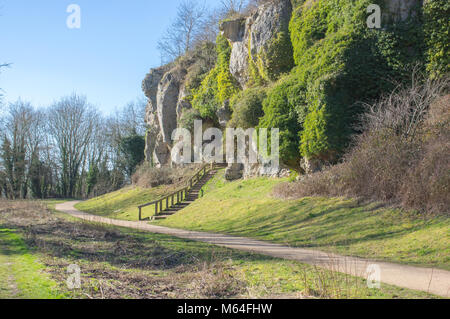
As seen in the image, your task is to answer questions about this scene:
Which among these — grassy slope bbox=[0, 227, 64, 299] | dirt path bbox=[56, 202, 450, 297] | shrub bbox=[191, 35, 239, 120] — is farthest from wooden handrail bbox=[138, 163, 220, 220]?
grassy slope bbox=[0, 227, 64, 299]

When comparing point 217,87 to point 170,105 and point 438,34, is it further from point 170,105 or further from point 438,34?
point 438,34

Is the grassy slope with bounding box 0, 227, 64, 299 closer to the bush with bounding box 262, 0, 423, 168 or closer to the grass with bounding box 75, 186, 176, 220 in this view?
the bush with bounding box 262, 0, 423, 168

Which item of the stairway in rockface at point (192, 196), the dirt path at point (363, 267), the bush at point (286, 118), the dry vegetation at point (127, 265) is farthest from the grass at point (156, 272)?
the stairway in rockface at point (192, 196)

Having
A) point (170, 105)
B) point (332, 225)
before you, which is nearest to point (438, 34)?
point (332, 225)

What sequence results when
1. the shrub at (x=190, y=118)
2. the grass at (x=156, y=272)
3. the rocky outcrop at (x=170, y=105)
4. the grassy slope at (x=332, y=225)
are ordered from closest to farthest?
the grass at (x=156, y=272), the grassy slope at (x=332, y=225), the shrub at (x=190, y=118), the rocky outcrop at (x=170, y=105)

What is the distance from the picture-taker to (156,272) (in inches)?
271

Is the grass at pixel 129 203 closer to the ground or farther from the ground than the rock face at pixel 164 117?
closer to the ground

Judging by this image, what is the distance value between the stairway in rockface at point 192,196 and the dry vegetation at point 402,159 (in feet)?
26.3

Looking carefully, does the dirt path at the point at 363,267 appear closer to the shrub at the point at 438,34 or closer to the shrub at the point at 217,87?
the shrub at the point at 438,34

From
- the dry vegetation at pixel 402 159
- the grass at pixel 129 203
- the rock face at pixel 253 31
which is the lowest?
the grass at pixel 129 203

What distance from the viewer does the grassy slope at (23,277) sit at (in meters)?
4.59

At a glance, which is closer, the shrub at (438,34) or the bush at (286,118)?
the shrub at (438,34)

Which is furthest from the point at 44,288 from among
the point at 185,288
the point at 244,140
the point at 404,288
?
the point at 244,140

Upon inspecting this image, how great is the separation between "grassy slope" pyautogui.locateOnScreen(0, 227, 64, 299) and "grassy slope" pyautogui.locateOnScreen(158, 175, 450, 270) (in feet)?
22.0
